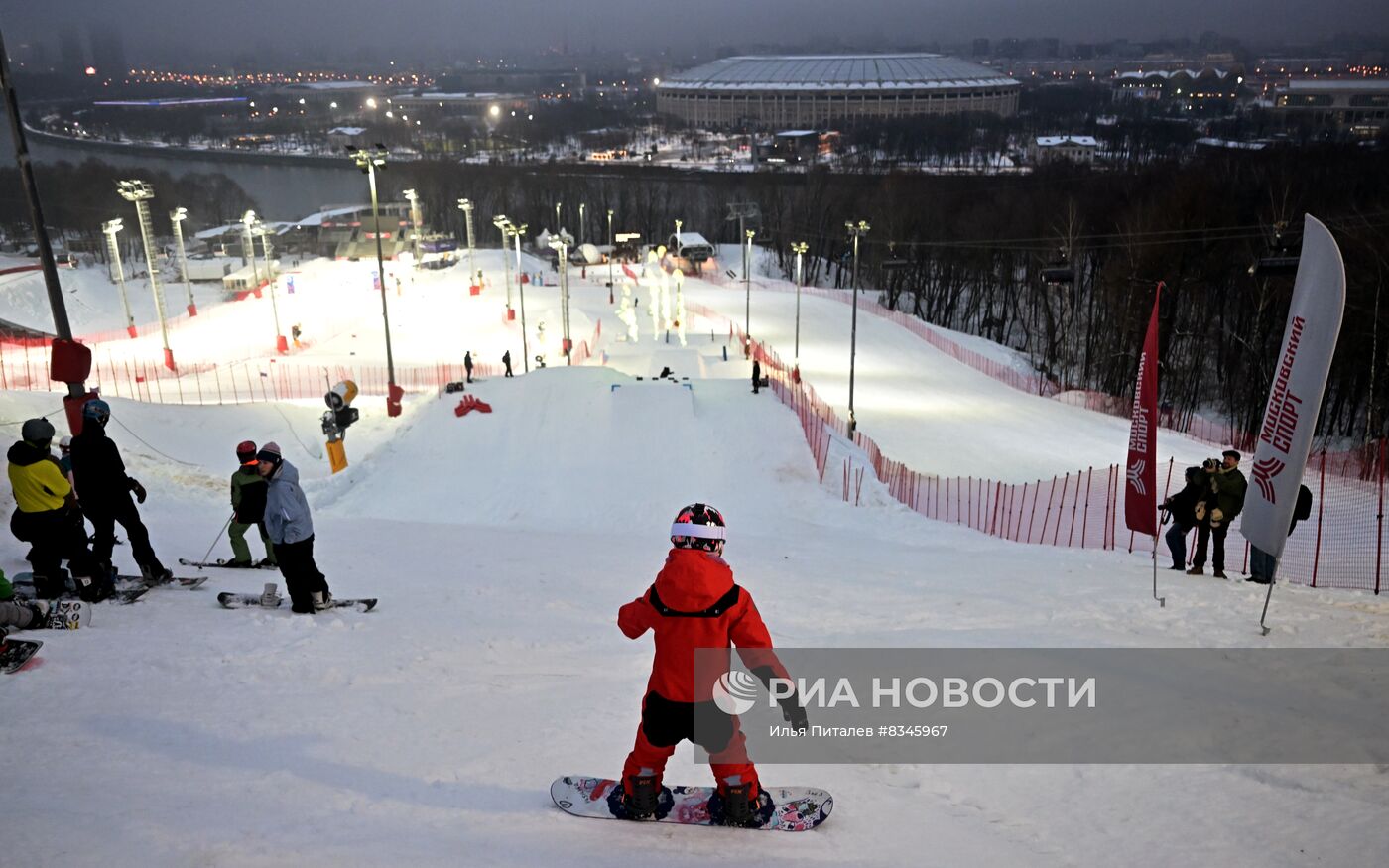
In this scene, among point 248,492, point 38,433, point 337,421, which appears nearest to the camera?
point 38,433

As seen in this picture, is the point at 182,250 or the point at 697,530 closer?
the point at 697,530

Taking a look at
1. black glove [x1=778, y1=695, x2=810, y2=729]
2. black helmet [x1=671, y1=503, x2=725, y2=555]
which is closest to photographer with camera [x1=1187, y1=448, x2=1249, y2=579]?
black glove [x1=778, y1=695, x2=810, y2=729]

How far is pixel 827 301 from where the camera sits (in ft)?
151

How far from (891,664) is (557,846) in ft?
11.5

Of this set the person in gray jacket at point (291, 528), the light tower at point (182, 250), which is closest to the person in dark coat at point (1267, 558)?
the person in gray jacket at point (291, 528)

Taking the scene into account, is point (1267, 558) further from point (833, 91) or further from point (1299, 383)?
point (833, 91)

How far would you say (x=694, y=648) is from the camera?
4.21 m

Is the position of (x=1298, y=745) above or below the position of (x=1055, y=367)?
above

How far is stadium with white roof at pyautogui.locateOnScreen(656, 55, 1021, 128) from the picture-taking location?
157500 millimetres

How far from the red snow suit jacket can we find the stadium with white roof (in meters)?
154

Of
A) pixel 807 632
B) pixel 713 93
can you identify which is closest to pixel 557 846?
pixel 807 632

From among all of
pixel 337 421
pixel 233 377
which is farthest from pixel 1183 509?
pixel 233 377

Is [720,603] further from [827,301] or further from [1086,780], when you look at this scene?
[827,301]

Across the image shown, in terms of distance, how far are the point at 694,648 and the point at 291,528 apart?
414 centimetres
